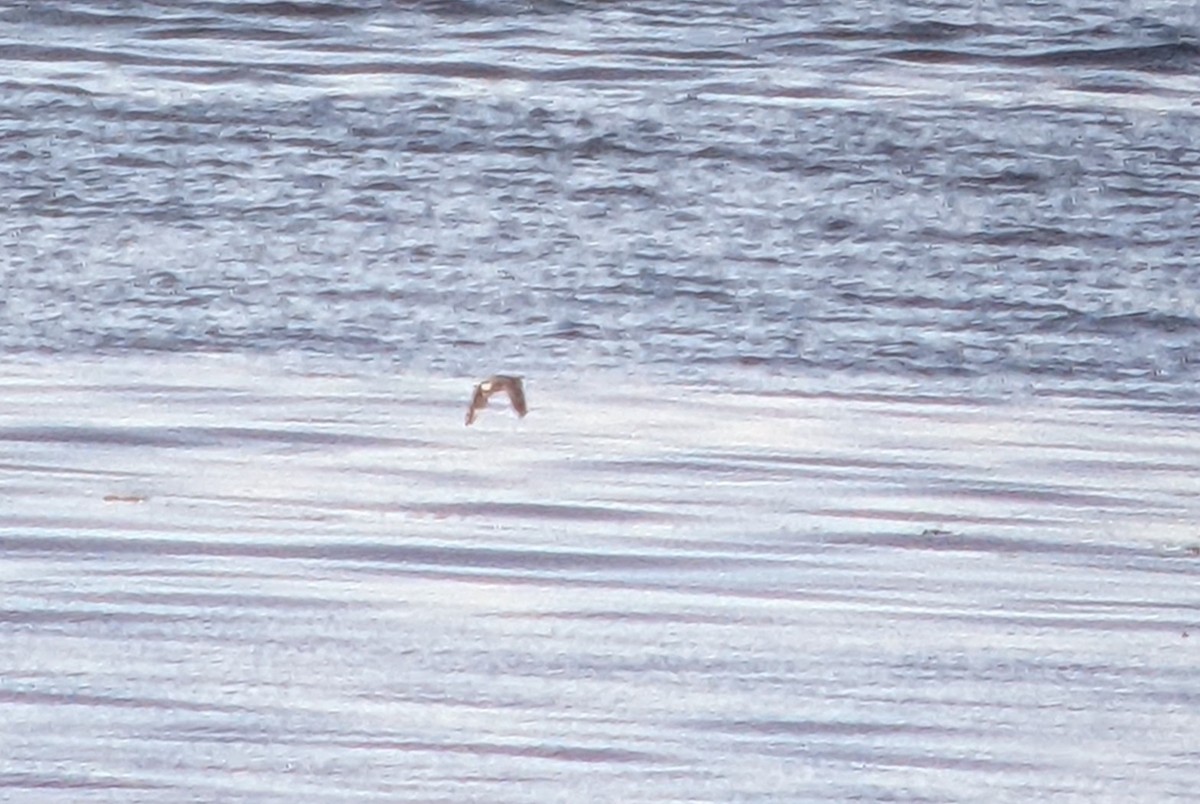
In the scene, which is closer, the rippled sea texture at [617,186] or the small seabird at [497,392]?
the small seabird at [497,392]

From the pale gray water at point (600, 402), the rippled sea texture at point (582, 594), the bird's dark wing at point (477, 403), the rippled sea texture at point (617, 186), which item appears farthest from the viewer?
the rippled sea texture at point (617, 186)

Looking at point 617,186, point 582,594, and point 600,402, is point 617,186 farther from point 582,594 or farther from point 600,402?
point 582,594

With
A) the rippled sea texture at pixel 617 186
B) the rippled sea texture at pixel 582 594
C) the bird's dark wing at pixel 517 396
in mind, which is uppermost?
the rippled sea texture at pixel 582 594

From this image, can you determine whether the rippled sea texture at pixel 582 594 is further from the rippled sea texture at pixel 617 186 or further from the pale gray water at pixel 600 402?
the rippled sea texture at pixel 617 186

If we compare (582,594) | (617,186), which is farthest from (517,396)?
(617,186)

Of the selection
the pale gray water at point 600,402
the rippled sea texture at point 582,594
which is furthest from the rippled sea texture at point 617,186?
the rippled sea texture at point 582,594

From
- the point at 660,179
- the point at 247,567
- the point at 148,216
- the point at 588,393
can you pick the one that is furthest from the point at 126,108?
the point at 247,567
